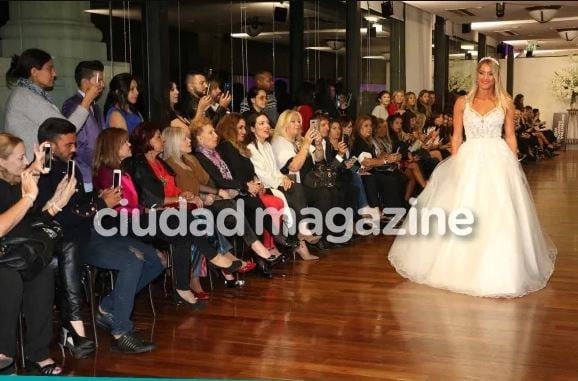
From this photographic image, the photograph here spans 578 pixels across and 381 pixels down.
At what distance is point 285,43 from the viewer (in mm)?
9289

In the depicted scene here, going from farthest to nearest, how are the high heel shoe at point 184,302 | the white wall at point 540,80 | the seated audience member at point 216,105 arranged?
the white wall at point 540,80 → the seated audience member at point 216,105 → the high heel shoe at point 184,302

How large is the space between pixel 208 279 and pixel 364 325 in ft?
4.95

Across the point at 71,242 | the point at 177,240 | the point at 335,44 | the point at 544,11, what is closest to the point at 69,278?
the point at 71,242

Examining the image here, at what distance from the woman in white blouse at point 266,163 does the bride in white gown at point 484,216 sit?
0.95m

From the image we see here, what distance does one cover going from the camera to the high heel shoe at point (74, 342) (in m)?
3.77

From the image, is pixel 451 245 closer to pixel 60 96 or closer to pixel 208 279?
pixel 208 279

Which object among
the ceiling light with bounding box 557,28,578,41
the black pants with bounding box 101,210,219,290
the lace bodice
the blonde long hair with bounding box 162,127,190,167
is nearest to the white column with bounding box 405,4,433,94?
the ceiling light with bounding box 557,28,578,41

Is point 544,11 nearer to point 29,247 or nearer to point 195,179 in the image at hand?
point 195,179

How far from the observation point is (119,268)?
3.95 m

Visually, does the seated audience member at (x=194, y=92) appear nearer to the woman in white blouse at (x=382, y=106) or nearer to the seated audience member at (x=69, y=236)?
the seated audience member at (x=69, y=236)

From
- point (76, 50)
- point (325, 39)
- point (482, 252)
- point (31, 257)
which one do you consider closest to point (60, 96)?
point (76, 50)

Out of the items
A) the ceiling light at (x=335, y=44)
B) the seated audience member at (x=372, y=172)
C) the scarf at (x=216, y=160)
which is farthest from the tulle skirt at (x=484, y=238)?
the ceiling light at (x=335, y=44)

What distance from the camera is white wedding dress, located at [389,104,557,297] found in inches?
195

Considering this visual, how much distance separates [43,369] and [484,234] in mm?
2981
